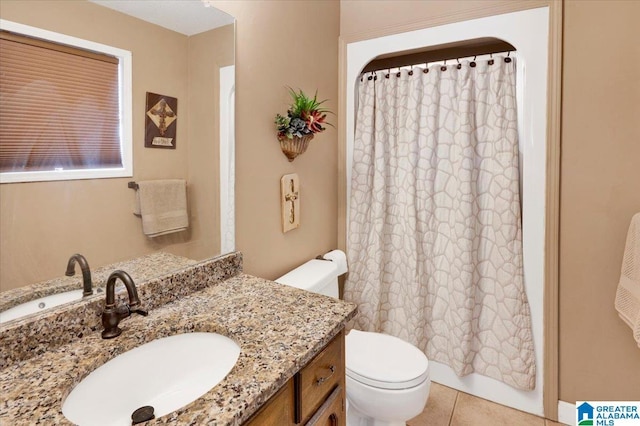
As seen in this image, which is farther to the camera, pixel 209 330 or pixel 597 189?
pixel 597 189

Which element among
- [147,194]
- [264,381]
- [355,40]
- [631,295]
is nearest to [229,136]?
[147,194]

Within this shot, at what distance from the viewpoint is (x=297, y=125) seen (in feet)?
5.80

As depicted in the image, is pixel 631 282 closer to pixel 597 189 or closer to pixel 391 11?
pixel 597 189

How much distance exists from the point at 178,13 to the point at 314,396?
1314 mm

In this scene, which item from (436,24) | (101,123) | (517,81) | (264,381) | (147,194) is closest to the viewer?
(264,381)

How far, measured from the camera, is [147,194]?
116cm

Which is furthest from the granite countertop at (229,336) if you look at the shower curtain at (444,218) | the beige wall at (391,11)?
the beige wall at (391,11)

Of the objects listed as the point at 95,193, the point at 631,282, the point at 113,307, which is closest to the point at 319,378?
the point at 113,307

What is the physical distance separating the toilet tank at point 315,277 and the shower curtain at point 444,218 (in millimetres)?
397

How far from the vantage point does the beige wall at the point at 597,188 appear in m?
1.66

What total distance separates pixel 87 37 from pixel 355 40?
1692 millimetres

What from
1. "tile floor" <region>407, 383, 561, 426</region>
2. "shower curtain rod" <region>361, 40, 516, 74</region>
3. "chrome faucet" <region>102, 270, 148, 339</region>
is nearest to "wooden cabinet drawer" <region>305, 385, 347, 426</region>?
"chrome faucet" <region>102, 270, 148, 339</region>

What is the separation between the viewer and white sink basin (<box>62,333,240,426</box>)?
80 centimetres

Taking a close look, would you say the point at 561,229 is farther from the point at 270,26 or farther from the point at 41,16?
the point at 41,16
